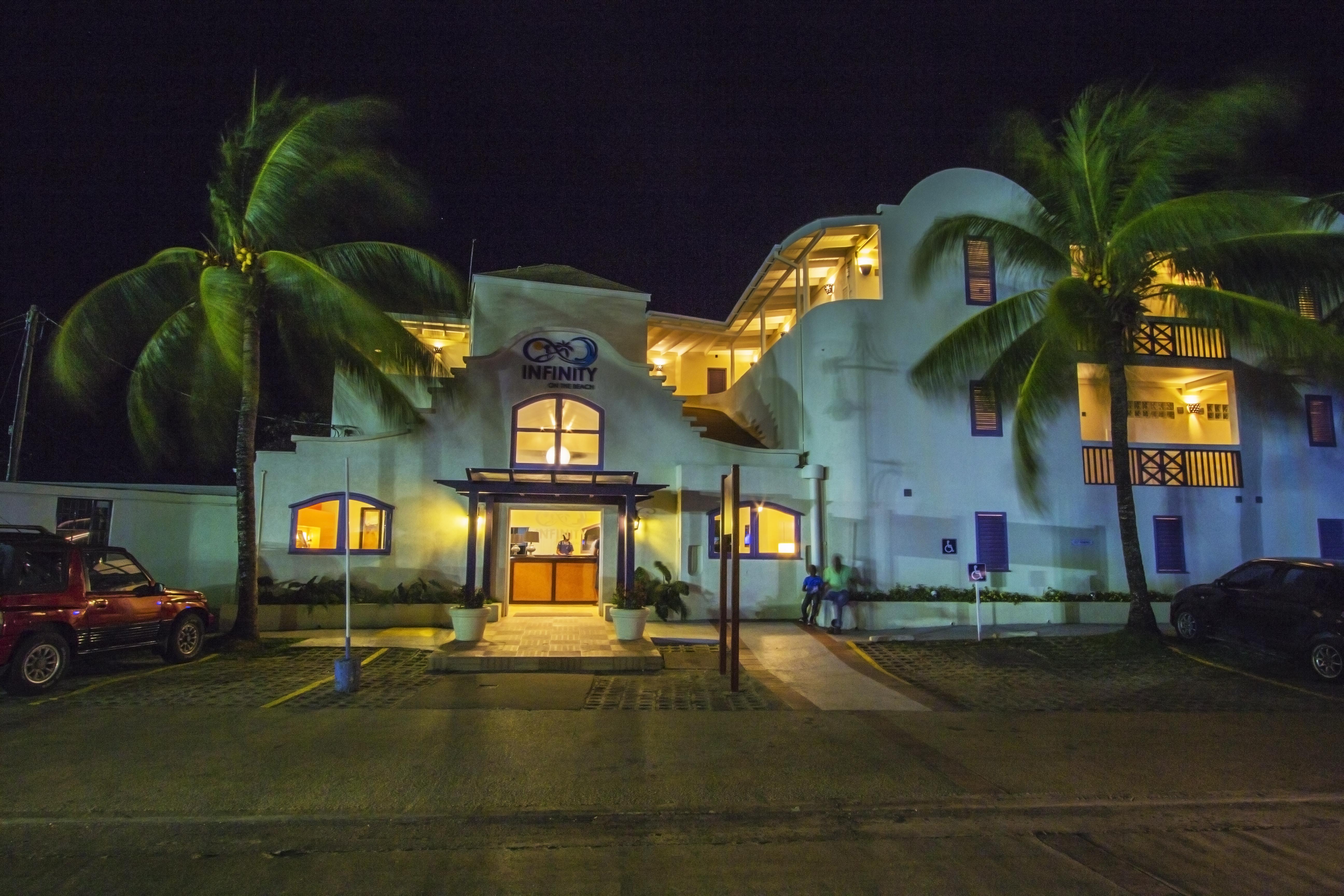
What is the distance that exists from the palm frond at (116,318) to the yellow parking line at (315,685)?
6.28m

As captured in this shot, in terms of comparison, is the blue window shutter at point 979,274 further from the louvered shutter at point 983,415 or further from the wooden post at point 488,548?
the wooden post at point 488,548

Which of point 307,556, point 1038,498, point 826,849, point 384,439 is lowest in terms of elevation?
point 826,849

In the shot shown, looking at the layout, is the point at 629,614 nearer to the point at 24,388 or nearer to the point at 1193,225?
the point at 1193,225

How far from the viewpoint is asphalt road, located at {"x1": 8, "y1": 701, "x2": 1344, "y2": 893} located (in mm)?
4754

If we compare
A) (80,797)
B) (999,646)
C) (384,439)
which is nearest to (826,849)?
(80,797)

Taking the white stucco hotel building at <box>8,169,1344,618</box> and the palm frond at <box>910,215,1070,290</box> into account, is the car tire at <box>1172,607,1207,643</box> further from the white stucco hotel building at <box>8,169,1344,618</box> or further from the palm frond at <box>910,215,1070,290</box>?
the palm frond at <box>910,215,1070,290</box>

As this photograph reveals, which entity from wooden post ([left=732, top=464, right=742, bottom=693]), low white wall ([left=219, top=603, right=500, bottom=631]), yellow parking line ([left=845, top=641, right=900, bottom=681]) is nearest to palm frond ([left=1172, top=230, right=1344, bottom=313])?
yellow parking line ([left=845, top=641, right=900, bottom=681])

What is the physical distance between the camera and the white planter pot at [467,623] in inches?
489

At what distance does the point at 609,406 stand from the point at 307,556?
6.47m

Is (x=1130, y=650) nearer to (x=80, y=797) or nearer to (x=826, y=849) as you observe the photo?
(x=826, y=849)

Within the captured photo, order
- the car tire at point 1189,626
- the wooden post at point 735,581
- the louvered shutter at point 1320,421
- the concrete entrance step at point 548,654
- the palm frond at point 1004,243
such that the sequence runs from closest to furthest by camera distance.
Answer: the wooden post at point 735,581, the concrete entrance step at point 548,654, the car tire at point 1189,626, the palm frond at point 1004,243, the louvered shutter at point 1320,421

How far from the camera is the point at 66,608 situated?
976 centimetres

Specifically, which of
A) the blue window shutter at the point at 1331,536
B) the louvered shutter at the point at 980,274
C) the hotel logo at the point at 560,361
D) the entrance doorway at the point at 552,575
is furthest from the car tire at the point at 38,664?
→ the blue window shutter at the point at 1331,536

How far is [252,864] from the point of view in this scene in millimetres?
4852
